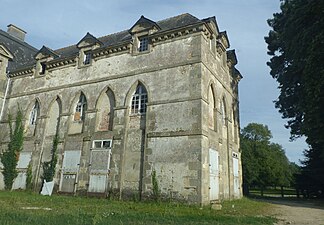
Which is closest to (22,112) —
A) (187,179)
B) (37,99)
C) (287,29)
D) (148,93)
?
(37,99)

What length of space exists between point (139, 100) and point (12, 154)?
9.85 m

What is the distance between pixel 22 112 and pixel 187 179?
1380cm

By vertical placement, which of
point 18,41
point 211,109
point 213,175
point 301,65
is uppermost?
point 18,41

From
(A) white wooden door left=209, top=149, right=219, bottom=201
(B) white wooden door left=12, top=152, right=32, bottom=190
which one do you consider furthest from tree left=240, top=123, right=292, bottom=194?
(B) white wooden door left=12, top=152, right=32, bottom=190

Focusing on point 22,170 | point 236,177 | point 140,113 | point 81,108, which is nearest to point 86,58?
point 81,108

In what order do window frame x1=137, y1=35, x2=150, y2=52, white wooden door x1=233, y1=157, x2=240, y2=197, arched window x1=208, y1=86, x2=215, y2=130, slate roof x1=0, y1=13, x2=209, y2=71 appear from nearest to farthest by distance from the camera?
arched window x1=208, y1=86, x2=215, y2=130 < slate roof x1=0, y1=13, x2=209, y2=71 < window frame x1=137, y1=35, x2=150, y2=52 < white wooden door x1=233, y1=157, x2=240, y2=197

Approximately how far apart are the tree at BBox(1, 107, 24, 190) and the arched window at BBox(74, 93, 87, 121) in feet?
15.0

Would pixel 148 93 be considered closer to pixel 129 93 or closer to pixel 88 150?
pixel 129 93

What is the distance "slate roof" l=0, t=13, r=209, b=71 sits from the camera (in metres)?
16.2

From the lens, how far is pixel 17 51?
23.8 meters

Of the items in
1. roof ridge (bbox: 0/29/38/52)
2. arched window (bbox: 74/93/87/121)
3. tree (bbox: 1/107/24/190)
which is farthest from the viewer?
roof ridge (bbox: 0/29/38/52)

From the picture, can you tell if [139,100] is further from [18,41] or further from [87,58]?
[18,41]

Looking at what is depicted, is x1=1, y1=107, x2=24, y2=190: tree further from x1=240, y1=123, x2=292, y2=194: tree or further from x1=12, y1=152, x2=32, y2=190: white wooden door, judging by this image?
x1=240, y1=123, x2=292, y2=194: tree

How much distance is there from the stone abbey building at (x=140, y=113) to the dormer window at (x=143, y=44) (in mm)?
65
